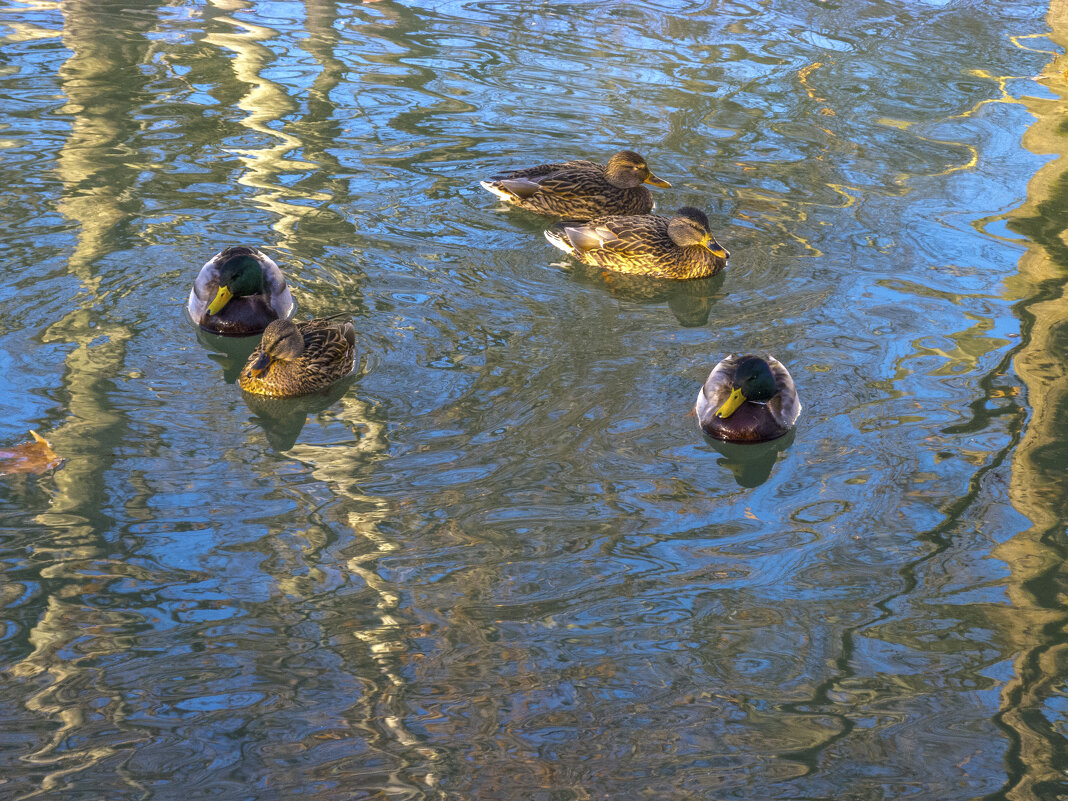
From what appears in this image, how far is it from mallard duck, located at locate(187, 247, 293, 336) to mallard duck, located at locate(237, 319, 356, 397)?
614 millimetres

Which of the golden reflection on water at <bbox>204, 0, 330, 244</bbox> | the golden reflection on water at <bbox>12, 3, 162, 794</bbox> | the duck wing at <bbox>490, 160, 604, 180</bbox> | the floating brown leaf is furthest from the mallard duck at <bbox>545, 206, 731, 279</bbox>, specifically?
the floating brown leaf

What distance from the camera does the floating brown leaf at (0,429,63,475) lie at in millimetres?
6055

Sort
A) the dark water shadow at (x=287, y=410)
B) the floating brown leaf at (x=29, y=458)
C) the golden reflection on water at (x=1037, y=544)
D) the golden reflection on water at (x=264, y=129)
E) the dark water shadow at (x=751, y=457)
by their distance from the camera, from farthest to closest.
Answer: the golden reflection on water at (x=264, y=129) < the dark water shadow at (x=287, y=410) < the dark water shadow at (x=751, y=457) < the floating brown leaf at (x=29, y=458) < the golden reflection on water at (x=1037, y=544)

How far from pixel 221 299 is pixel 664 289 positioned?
3223mm

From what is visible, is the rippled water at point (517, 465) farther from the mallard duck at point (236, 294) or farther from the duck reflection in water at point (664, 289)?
the mallard duck at point (236, 294)

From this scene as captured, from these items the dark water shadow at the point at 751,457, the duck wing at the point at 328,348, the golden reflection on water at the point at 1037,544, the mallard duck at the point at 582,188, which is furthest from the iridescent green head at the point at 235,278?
the golden reflection on water at the point at 1037,544

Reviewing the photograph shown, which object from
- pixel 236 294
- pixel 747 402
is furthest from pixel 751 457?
pixel 236 294

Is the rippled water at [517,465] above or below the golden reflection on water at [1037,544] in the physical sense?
below

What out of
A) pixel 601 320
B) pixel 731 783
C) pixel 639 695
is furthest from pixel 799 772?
pixel 601 320

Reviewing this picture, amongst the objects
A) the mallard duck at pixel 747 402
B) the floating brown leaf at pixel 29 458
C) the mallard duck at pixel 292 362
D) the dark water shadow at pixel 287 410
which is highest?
the mallard duck at pixel 747 402

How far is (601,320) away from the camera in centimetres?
813

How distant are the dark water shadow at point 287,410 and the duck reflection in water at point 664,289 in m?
2.36

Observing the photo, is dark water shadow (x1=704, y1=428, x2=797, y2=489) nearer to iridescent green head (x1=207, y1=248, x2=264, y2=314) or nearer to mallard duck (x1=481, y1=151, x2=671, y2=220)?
iridescent green head (x1=207, y1=248, x2=264, y2=314)

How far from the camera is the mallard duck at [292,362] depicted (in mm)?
6980
